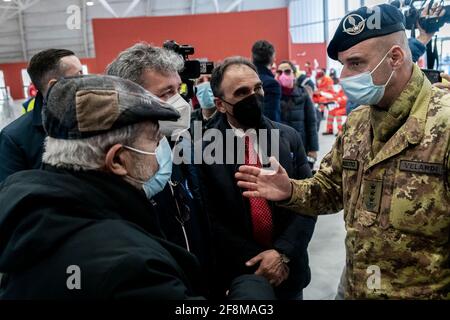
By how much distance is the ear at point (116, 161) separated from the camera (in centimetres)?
102

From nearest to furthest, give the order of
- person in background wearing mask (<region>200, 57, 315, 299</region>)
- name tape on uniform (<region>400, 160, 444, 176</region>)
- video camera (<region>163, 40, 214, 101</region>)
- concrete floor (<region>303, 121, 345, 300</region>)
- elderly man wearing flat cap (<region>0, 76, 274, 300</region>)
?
elderly man wearing flat cap (<region>0, 76, 274, 300</region>) → name tape on uniform (<region>400, 160, 444, 176</region>) → person in background wearing mask (<region>200, 57, 315, 299</region>) → video camera (<region>163, 40, 214, 101</region>) → concrete floor (<region>303, 121, 345, 300</region>)

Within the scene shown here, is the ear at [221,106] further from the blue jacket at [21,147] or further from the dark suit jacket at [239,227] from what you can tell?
the blue jacket at [21,147]

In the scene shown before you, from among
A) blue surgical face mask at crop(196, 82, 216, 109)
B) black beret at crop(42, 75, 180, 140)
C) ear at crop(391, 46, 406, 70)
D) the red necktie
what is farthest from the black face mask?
blue surgical face mask at crop(196, 82, 216, 109)

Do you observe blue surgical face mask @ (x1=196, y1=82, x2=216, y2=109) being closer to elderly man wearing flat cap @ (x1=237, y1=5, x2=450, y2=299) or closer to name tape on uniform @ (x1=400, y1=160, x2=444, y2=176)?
elderly man wearing flat cap @ (x1=237, y1=5, x2=450, y2=299)

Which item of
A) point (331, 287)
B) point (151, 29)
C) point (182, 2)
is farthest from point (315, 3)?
point (331, 287)

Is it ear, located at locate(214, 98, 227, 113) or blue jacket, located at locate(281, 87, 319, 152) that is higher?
ear, located at locate(214, 98, 227, 113)

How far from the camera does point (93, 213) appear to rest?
→ 3.05 feet

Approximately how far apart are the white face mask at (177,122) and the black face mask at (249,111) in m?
0.29

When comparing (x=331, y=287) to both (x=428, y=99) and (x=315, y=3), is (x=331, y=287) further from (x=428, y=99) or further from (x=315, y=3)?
(x=315, y=3)

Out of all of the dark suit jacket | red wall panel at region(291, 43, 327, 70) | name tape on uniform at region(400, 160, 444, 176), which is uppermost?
red wall panel at region(291, 43, 327, 70)

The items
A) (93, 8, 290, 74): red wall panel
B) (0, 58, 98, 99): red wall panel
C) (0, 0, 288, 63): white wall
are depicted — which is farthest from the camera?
(0, 0, 288, 63): white wall

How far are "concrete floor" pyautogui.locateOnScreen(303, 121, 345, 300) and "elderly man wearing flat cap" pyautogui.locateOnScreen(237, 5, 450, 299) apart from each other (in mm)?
1723

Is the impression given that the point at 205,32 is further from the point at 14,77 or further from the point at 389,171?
the point at 14,77

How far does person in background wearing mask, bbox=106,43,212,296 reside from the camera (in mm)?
1596
